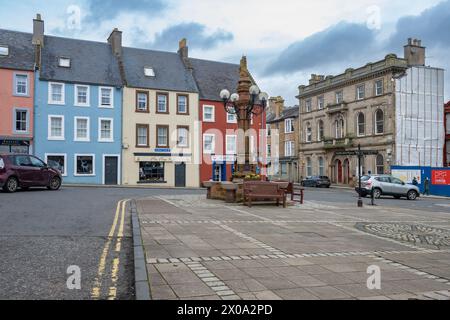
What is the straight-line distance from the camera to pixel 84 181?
35.6 meters

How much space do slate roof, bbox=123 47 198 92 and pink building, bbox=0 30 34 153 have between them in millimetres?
8446

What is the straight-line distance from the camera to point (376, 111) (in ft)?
140

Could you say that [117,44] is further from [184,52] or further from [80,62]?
[184,52]

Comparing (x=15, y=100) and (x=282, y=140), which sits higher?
(x=15, y=100)

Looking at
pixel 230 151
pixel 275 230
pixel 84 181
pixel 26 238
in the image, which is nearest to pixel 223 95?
pixel 275 230

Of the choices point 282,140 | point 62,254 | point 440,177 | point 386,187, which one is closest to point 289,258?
point 62,254

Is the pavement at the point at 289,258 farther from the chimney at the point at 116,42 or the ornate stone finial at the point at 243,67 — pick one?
the chimney at the point at 116,42

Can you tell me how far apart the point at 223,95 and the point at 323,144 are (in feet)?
112

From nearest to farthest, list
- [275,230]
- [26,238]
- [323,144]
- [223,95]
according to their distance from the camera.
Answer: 1. [26,238]
2. [275,230]
3. [223,95]
4. [323,144]

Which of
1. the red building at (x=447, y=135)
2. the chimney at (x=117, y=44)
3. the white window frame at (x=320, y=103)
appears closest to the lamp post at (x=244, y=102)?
the chimney at (x=117, y=44)

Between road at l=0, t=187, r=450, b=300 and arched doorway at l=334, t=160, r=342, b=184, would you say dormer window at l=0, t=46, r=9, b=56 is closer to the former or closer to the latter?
road at l=0, t=187, r=450, b=300

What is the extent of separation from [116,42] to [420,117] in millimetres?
30637

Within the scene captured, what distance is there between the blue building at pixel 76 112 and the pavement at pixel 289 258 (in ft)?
84.9
